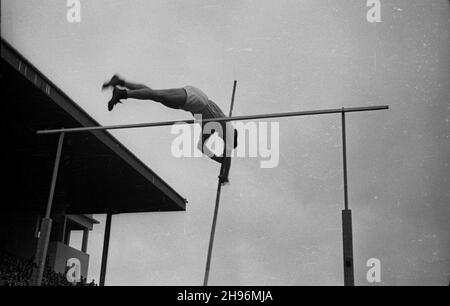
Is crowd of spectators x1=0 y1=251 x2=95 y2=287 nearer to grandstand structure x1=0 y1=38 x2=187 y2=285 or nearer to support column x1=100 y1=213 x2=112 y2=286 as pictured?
grandstand structure x1=0 y1=38 x2=187 y2=285

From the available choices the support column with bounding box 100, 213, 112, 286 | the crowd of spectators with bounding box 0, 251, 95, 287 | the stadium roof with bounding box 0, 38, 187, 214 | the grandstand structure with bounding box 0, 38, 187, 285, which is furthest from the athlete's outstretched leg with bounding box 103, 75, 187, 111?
the support column with bounding box 100, 213, 112, 286

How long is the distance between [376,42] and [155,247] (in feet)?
24.8

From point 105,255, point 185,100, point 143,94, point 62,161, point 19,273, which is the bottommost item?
point 19,273

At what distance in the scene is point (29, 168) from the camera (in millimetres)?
13242

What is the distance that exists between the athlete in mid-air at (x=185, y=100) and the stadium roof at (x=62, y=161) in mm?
2692

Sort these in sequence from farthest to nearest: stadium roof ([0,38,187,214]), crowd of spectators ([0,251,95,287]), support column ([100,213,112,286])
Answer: support column ([100,213,112,286])
crowd of spectators ([0,251,95,287])
stadium roof ([0,38,187,214])

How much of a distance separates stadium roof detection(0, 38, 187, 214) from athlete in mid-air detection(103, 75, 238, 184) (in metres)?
2.69

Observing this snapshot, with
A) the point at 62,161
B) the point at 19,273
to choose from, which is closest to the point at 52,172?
the point at 62,161

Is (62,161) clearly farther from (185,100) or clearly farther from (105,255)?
(185,100)

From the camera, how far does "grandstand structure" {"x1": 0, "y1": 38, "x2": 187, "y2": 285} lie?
9.59m

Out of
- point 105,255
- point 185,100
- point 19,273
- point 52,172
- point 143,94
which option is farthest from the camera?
point 105,255

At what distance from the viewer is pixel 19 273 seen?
13.0 m

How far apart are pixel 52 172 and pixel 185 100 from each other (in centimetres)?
772

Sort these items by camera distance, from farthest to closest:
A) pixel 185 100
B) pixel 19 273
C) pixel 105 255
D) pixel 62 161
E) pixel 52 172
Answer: pixel 105 255 < pixel 52 172 < pixel 19 273 < pixel 62 161 < pixel 185 100
